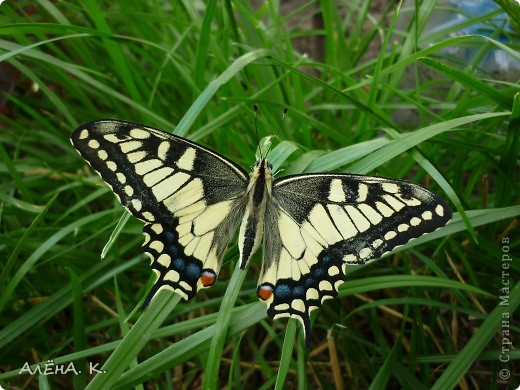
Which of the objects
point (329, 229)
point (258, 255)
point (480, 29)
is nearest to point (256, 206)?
point (329, 229)

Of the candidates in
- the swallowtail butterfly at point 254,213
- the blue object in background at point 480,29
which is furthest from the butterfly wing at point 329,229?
the blue object in background at point 480,29

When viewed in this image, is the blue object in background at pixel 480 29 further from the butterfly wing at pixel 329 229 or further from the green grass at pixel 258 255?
the butterfly wing at pixel 329 229

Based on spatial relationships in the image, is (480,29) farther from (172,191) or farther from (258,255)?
(172,191)

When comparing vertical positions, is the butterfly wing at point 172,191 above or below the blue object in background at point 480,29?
below

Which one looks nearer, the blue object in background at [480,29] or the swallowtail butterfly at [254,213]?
the swallowtail butterfly at [254,213]

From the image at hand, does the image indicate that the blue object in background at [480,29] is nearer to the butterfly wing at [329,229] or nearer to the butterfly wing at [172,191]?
the butterfly wing at [329,229]

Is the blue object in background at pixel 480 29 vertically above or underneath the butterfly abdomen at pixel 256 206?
above

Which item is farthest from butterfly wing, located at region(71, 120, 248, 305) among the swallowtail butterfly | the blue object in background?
the blue object in background

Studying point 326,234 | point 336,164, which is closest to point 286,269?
point 326,234

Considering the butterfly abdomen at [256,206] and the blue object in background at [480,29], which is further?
the blue object in background at [480,29]

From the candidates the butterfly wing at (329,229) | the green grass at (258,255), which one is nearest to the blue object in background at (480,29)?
the green grass at (258,255)
